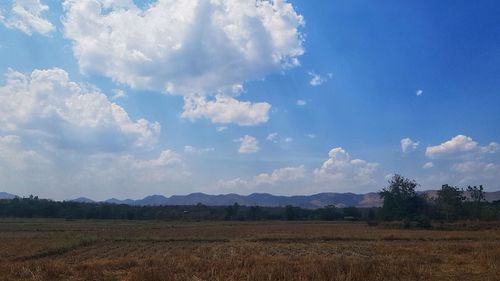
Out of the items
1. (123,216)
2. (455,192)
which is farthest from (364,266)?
(123,216)

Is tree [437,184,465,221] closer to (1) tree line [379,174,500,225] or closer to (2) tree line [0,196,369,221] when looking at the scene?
(1) tree line [379,174,500,225]

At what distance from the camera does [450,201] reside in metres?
99.2

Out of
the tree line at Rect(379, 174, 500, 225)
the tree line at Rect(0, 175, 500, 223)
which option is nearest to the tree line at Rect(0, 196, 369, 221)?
the tree line at Rect(0, 175, 500, 223)

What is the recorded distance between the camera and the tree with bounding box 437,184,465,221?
3848 inches

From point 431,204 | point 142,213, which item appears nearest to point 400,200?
point 431,204

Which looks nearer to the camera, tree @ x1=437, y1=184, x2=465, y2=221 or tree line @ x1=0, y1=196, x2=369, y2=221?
tree @ x1=437, y1=184, x2=465, y2=221

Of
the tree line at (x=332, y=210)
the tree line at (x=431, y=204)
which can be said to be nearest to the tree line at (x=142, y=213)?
the tree line at (x=332, y=210)

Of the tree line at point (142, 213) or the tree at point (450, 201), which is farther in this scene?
the tree line at point (142, 213)

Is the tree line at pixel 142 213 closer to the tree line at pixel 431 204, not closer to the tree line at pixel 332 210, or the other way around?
the tree line at pixel 332 210

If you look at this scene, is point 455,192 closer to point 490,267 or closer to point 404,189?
point 404,189

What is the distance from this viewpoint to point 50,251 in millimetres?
33906

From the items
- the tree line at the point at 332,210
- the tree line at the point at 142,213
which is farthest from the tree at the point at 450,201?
the tree line at the point at 142,213

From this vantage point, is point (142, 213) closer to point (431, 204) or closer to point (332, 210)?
point (332, 210)

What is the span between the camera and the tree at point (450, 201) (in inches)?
3848
